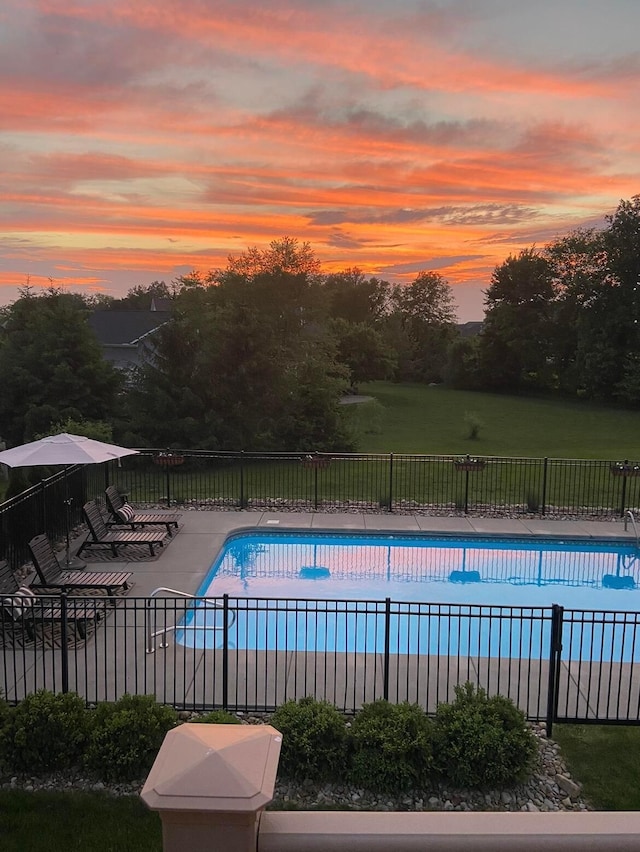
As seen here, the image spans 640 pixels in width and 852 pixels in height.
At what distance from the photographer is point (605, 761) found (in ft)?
21.3

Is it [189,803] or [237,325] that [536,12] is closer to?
[189,803]

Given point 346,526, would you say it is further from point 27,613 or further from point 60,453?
point 27,613

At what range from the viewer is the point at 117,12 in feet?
38.5

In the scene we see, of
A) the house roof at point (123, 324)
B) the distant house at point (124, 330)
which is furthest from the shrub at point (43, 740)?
the house roof at point (123, 324)

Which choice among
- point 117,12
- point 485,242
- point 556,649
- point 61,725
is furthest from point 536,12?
point 485,242

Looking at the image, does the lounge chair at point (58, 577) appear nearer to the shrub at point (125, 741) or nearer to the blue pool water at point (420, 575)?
the blue pool water at point (420, 575)

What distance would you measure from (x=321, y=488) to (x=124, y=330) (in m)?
24.7

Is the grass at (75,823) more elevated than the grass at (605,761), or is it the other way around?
the grass at (75,823)

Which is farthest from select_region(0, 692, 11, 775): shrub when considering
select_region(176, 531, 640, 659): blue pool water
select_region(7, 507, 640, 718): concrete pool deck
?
select_region(176, 531, 640, 659): blue pool water

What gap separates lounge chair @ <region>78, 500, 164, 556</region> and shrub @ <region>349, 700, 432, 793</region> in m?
7.48

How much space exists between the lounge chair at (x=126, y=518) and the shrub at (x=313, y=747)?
8.30 metres

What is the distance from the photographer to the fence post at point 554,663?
6812mm

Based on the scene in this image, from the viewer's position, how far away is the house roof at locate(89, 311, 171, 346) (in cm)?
3944

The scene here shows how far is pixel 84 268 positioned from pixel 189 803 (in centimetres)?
3359
